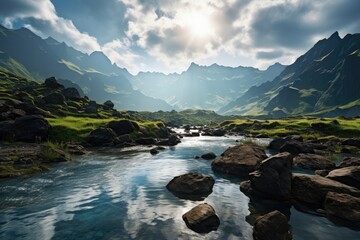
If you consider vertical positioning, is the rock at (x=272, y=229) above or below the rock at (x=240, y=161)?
below

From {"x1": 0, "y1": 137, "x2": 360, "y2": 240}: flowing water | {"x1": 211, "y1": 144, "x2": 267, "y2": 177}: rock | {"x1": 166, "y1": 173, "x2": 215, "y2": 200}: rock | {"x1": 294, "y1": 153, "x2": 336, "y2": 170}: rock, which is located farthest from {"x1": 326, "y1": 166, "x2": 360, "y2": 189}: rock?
{"x1": 166, "y1": 173, "x2": 215, "y2": 200}: rock

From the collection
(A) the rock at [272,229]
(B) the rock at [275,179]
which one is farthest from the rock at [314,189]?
(A) the rock at [272,229]

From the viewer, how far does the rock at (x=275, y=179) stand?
24.2 m

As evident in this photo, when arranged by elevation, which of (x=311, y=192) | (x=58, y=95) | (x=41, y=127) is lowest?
(x=311, y=192)

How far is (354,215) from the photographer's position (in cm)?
1986

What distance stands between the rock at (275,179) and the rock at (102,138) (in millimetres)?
49788

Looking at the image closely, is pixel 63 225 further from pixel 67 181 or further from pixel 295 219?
pixel 295 219

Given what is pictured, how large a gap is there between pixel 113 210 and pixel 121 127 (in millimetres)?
58517

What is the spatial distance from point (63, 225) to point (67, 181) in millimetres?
13180

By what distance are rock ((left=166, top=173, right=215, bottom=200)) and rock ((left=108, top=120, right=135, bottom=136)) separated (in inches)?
2061

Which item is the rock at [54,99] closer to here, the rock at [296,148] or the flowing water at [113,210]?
the flowing water at [113,210]

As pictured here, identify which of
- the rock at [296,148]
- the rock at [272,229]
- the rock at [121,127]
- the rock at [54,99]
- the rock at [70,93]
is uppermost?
the rock at [70,93]

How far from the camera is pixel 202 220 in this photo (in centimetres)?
1858

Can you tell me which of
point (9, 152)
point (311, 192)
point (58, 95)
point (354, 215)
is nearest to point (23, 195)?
point (9, 152)
